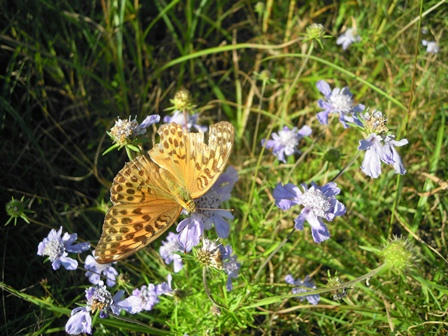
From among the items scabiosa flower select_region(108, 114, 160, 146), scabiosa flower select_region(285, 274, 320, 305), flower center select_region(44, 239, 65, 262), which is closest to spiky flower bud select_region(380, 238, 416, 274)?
scabiosa flower select_region(285, 274, 320, 305)

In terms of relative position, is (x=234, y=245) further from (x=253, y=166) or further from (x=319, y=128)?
(x=319, y=128)

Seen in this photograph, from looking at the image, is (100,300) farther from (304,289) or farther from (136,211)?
(304,289)

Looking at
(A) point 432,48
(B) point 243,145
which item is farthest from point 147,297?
(A) point 432,48

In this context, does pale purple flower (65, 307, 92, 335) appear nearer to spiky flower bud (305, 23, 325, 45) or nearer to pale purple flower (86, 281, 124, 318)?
pale purple flower (86, 281, 124, 318)

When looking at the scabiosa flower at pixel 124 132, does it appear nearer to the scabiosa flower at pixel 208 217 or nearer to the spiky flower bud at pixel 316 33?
the scabiosa flower at pixel 208 217

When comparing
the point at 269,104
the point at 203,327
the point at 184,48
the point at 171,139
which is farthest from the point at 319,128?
the point at 203,327
